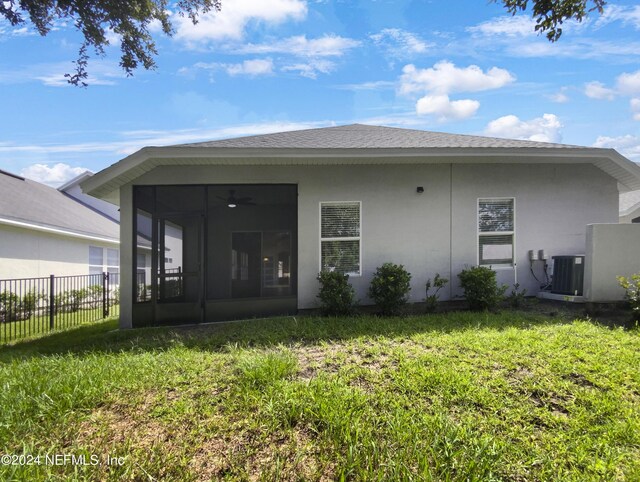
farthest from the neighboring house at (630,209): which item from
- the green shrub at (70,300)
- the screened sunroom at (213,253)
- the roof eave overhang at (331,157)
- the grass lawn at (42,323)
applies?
the green shrub at (70,300)

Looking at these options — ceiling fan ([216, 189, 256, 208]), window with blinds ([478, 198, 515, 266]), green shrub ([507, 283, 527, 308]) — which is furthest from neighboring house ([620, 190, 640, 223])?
ceiling fan ([216, 189, 256, 208])

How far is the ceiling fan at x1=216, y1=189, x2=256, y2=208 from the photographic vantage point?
7.88 meters

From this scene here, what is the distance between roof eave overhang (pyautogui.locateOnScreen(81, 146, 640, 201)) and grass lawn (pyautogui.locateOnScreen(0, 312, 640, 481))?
375cm

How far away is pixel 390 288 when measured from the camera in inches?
282

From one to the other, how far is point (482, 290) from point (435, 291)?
3.49 feet

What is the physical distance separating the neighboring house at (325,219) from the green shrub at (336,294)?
55 cm

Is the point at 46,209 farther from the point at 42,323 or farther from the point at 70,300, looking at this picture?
the point at 42,323

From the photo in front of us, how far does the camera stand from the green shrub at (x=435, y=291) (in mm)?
7594

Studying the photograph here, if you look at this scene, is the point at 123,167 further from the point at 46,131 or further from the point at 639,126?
the point at 639,126

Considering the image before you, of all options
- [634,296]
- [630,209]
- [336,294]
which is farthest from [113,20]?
[630,209]

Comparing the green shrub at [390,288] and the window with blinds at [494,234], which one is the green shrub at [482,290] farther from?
the green shrub at [390,288]

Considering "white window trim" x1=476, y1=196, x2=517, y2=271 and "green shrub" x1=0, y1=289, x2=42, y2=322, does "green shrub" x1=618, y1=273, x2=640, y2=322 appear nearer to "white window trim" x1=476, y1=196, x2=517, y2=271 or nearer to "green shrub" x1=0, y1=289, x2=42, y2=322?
"white window trim" x1=476, y1=196, x2=517, y2=271

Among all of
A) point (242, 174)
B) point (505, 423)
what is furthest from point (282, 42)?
point (505, 423)

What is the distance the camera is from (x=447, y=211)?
321 inches
